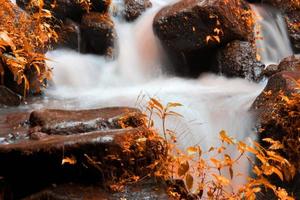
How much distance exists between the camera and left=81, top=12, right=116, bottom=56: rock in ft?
24.8

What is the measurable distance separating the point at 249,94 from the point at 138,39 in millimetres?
2769

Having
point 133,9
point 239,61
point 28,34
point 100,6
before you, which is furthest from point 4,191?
point 133,9

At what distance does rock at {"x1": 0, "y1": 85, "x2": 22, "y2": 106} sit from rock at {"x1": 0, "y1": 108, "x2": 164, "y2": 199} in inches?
81.6

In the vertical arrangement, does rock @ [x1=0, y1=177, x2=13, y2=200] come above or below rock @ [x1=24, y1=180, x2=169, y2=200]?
below

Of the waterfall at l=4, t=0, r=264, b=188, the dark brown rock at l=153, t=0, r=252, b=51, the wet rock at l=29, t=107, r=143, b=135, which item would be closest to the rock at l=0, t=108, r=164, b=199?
the wet rock at l=29, t=107, r=143, b=135

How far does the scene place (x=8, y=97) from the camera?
4.91m

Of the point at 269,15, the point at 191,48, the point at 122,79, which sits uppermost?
the point at 269,15

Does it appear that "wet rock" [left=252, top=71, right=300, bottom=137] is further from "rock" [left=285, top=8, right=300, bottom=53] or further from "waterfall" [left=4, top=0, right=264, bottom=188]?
"rock" [left=285, top=8, right=300, bottom=53]

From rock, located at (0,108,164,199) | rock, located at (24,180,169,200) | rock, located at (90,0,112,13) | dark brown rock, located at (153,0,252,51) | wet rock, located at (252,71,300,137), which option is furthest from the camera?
rock, located at (90,0,112,13)

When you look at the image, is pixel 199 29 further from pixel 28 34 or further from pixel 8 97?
pixel 8 97

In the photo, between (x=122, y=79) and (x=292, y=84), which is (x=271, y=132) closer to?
(x=292, y=84)

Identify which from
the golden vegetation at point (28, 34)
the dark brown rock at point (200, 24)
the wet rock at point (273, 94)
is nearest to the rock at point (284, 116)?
the wet rock at point (273, 94)

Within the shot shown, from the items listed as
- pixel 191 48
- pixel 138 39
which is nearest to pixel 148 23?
pixel 138 39

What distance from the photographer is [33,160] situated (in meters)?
2.84
